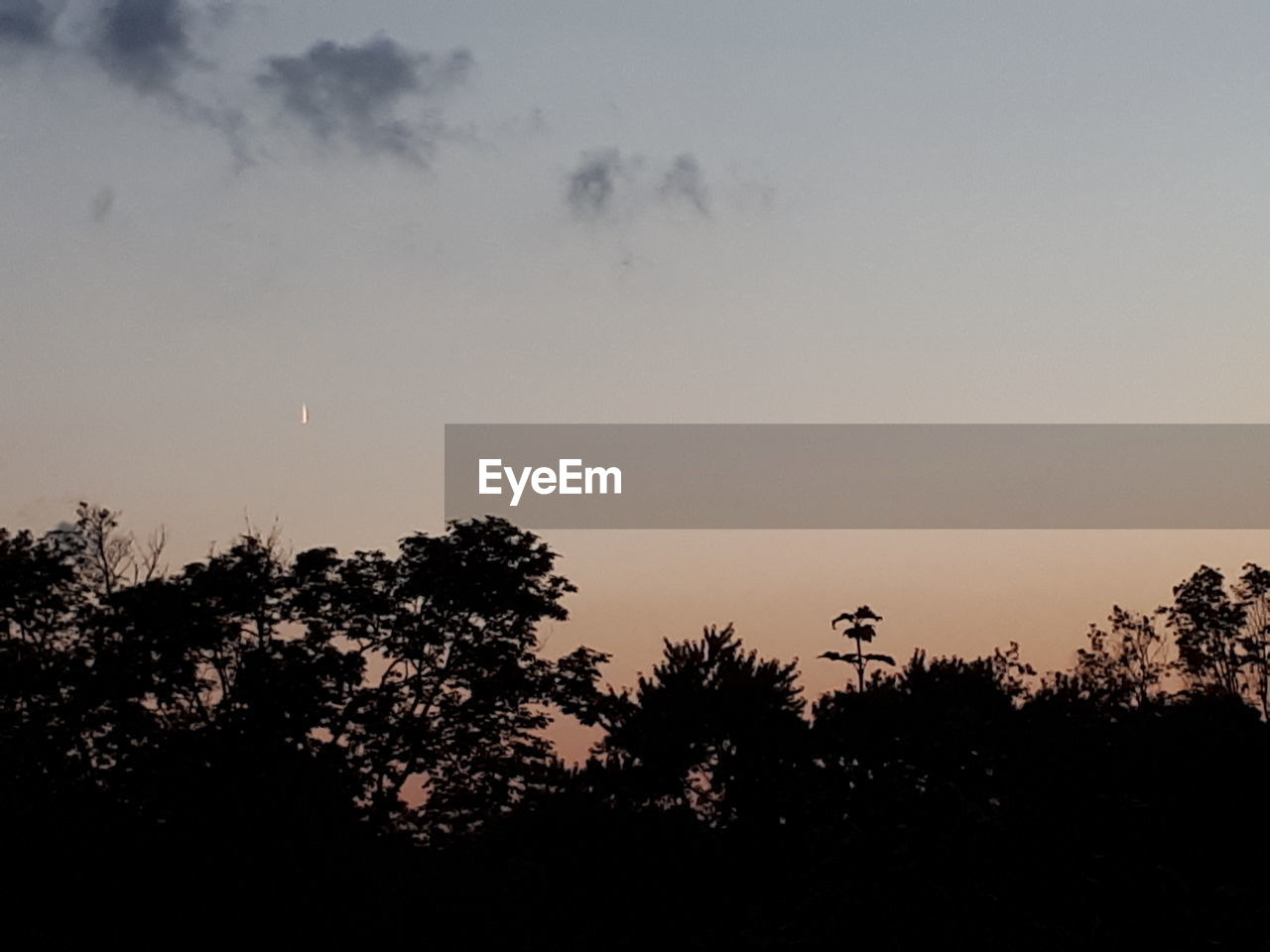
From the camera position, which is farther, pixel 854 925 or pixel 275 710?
pixel 275 710

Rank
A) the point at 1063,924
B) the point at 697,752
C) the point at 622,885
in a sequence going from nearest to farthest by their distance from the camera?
the point at 1063,924 < the point at 622,885 < the point at 697,752

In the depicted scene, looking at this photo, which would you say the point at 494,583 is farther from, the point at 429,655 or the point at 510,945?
the point at 510,945

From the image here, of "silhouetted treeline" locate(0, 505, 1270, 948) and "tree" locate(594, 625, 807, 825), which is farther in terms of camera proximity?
"tree" locate(594, 625, 807, 825)

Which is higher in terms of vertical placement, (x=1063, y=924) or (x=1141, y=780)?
(x=1141, y=780)

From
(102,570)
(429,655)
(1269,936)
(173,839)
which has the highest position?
(102,570)

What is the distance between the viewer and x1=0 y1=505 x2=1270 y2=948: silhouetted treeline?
32.6 metres

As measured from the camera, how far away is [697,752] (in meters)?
62.5

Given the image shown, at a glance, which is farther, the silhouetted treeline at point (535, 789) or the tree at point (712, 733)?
the tree at point (712, 733)

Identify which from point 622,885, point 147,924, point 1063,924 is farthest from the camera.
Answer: point 622,885

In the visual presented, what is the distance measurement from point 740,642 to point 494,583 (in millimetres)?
16596

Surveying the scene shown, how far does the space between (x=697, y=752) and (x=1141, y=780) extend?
18462 millimetres

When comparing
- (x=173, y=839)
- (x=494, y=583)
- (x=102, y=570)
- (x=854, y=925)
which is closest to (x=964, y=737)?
(x=494, y=583)

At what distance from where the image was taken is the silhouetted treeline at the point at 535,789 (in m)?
32.6

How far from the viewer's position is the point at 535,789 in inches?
2077
